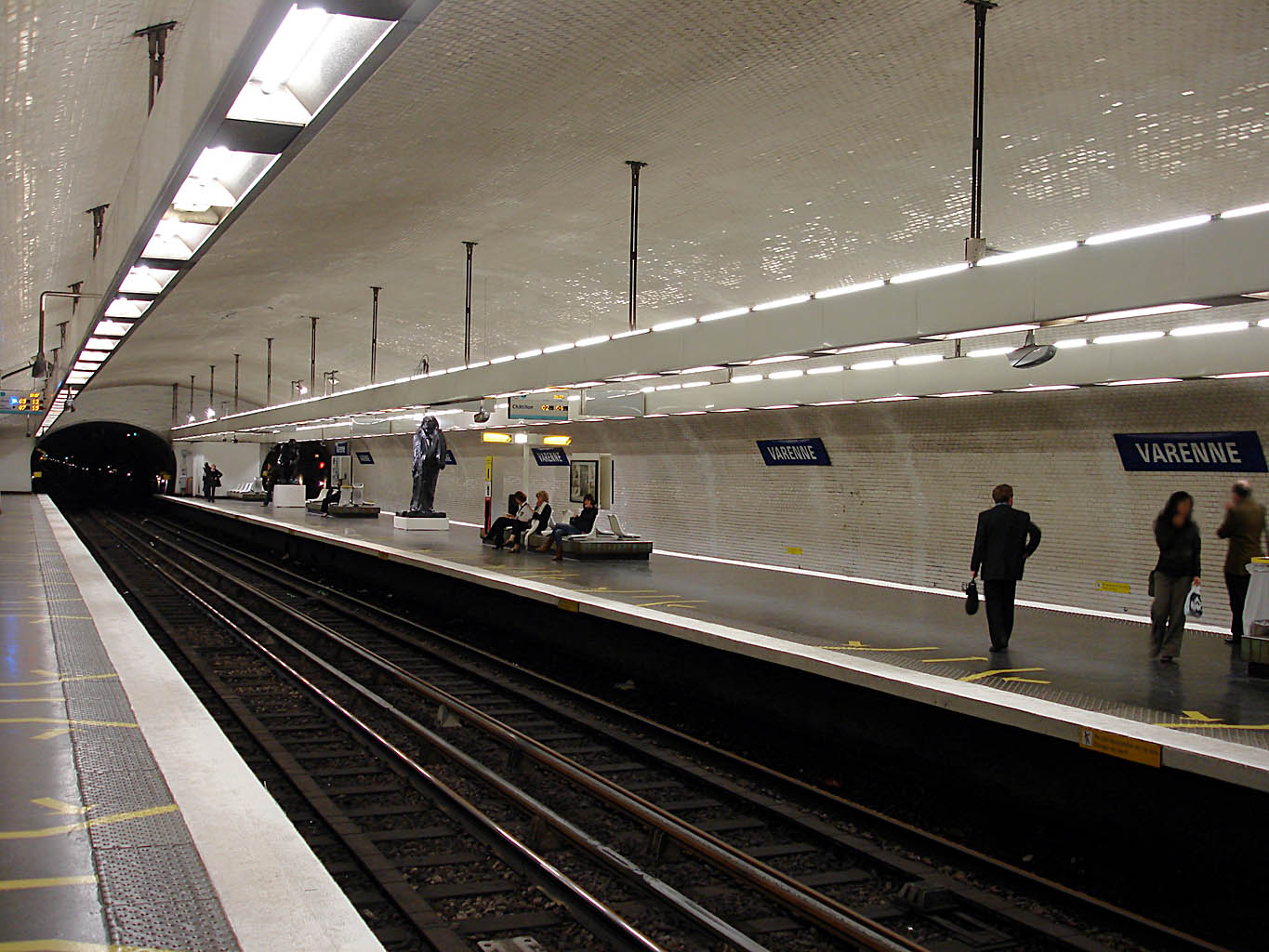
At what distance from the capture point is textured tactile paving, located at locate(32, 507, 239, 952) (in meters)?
2.42

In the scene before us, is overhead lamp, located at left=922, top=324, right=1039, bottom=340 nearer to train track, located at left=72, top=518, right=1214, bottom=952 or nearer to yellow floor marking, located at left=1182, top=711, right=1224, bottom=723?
yellow floor marking, located at left=1182, top=711, right=1224, bottom=723

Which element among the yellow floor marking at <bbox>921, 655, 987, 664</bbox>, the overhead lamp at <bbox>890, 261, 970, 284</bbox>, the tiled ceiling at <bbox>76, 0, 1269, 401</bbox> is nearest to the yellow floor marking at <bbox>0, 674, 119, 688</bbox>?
the tiled ceiling at <bbox>76, 0, 1269, 401</bbox>

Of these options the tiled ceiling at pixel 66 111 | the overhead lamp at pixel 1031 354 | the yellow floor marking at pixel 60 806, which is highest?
the tiled ceiling at pixel 66 111

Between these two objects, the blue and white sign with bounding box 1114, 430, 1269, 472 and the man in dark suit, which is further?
the blue and white sign with bounding box 1114, 430, 1269, 472

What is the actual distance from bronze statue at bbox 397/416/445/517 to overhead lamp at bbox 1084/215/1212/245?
16574 millimetres

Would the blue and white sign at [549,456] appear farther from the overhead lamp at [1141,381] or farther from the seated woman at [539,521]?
the overhead lamp at [1141,381]

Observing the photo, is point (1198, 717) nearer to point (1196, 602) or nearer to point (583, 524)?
point (1196, 602)

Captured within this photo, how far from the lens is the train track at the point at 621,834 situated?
4613 millimetres

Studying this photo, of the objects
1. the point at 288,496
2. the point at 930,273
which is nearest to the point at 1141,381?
the point at 930,273

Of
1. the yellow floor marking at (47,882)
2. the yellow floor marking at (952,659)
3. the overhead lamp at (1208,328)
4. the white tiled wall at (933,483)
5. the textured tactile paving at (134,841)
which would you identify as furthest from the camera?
the white tiled wall at (933,483)

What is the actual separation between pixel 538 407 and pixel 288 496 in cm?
2207

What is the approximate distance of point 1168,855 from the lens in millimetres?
5398

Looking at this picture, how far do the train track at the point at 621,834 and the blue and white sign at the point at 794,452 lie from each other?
5.36 metres

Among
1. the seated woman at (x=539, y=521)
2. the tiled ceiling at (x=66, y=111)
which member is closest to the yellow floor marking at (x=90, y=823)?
the tiled ceiling at (x=66, y=111)
